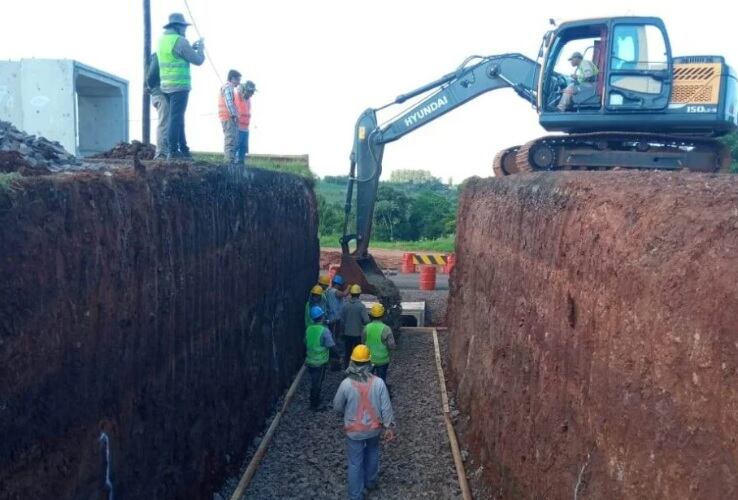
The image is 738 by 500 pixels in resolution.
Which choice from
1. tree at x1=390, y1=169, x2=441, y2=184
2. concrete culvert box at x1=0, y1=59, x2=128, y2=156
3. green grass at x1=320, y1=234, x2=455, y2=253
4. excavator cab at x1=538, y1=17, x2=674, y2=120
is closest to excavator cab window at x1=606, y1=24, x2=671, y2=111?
excavator cab at x1=538, y1=17, x2=674, y2=120

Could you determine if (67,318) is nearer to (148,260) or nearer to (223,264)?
(148,260)

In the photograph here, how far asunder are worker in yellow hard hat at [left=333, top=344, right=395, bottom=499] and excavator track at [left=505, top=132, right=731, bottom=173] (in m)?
4.89

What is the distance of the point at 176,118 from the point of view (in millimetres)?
9367

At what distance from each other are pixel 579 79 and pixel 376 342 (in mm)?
5350

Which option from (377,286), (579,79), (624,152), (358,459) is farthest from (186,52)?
(377,286)

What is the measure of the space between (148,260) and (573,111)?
7.55m

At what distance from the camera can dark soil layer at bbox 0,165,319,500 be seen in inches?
162

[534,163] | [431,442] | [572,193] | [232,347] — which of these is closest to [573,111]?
[534,163]

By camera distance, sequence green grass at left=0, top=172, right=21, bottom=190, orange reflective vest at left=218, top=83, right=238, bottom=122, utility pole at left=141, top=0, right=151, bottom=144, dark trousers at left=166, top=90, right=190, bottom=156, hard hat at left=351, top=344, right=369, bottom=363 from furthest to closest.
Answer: utility pole at left=141, top=0, right=151, bottom=144
orange reflective vest at left=218, top=83, right=238, bottom=122
dark trousers at left=166, top=90, right=190, bottom=156
hard hat at left=351, top=344, right=369, bottom=363
green grass at left=0, top=172, right=21, bottom=190

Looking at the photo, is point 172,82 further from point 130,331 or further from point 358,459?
point 358,459

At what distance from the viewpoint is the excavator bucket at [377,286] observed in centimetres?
1442

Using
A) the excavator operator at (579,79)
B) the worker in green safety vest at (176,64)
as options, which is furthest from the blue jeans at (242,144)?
the excavator operator at (579,79)

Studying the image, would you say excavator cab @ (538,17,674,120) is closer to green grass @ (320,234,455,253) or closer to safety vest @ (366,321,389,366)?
safety vest @ (366,321,389,366)

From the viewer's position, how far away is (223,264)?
829 cm
